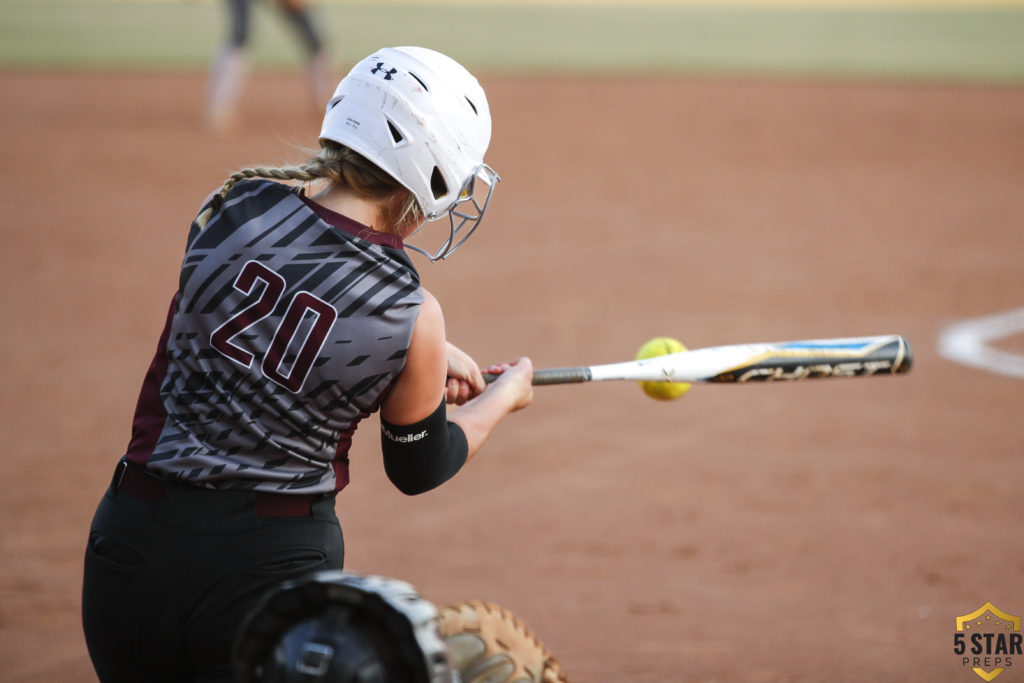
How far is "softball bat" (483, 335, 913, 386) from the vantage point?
371cm

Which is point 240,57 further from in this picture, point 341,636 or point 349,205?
point 341,636

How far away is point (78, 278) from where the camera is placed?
8.64 meters

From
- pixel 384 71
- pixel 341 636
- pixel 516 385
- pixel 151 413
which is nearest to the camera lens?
pixel 341 636

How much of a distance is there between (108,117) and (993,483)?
12202 mm

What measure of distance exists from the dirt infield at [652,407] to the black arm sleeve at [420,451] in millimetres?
751

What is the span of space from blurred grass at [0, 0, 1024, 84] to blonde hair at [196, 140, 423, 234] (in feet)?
55.5

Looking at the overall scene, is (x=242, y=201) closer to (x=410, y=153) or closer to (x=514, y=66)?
(x=410, y=153)

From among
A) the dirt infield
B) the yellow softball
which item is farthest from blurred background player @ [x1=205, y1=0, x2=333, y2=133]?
the yellow softball

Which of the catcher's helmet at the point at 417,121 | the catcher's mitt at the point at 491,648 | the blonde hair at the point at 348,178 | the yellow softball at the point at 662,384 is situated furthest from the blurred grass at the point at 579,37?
the catcher's mitt at the point at 491,648

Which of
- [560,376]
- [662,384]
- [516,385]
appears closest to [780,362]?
[662,384]

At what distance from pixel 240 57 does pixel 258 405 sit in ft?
37.9

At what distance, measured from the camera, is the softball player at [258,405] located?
7.61 feet

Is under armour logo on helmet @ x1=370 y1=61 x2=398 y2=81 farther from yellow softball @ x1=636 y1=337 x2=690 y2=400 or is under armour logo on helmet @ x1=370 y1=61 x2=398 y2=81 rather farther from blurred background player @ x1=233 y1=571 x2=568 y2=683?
yellow softball @ x1=636 y1=337 x2=690 y2=400

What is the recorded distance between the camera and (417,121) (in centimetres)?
252
